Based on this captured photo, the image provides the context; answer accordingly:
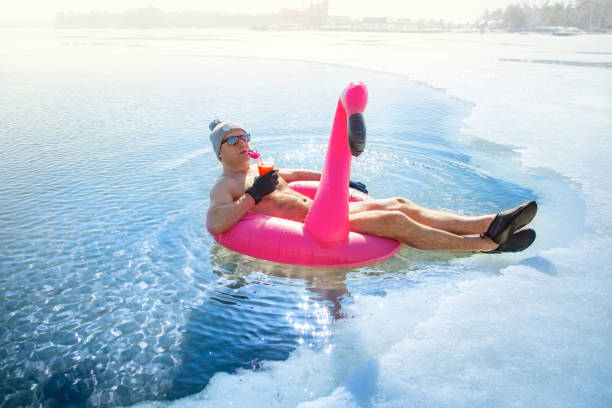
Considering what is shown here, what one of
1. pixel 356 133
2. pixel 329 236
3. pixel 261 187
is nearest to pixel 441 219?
pixel 329 236

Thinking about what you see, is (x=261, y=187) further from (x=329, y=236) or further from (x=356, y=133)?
(x=356, y=133)

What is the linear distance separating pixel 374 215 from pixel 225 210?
1.08 metres

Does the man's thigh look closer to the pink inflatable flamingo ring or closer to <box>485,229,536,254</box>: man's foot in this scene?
the pink inflatable flamingo ring

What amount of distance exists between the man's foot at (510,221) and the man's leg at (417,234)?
0.09 metres

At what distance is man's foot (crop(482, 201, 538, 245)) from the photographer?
111 inches

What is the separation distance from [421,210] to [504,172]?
2.27 meters

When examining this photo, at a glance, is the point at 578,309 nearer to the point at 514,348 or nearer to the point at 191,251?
the point at 514,348

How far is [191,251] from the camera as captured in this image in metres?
3.30

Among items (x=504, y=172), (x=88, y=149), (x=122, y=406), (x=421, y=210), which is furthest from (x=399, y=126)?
(x=122, y=406)

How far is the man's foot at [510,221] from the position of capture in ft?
9.29

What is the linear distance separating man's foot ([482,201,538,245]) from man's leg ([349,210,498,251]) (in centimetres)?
9

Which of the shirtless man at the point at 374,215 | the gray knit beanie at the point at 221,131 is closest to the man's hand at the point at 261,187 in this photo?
the shirtless man at the point at 374,215

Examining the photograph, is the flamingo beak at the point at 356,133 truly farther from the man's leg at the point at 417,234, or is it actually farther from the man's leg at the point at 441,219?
the man's leg at the point at 441,219

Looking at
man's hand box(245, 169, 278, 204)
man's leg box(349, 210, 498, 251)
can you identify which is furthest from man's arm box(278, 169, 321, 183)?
man's leg box(349, 210, 498, 251)
